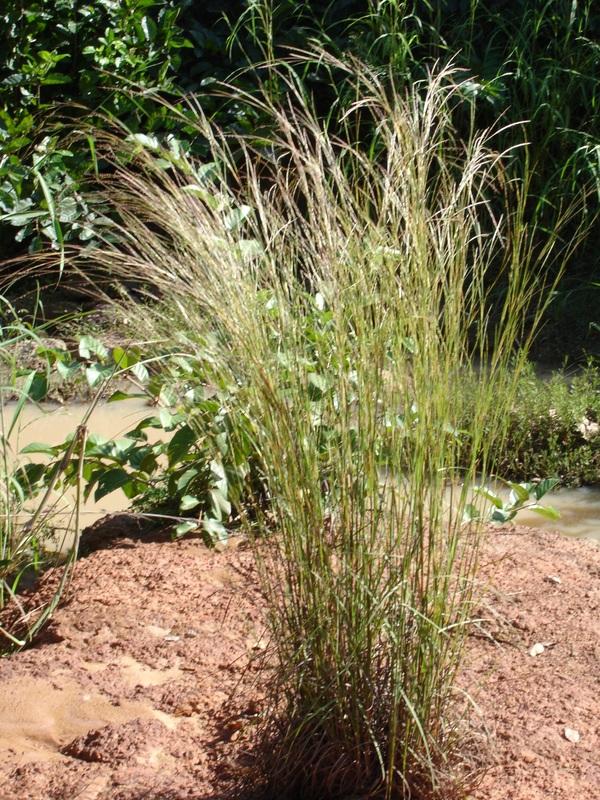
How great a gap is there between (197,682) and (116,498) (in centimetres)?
221

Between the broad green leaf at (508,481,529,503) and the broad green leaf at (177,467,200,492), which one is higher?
the broad green leaf at (508,481,529,503)

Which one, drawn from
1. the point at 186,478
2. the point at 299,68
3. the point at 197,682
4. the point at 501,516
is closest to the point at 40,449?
the point at 186,478

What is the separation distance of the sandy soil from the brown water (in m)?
0.50

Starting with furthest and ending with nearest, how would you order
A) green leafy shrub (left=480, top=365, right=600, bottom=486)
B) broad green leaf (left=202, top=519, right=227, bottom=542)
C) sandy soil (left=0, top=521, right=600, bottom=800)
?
green leafy shrub (left=480, top=365, right=600, bottom=486), broad green leaf (left=202, top=519, right=227, bottom=542), sandy soil (left=0, top=521, right=600, bottom=800)

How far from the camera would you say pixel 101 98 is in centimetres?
757

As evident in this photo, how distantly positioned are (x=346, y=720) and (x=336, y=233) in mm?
965

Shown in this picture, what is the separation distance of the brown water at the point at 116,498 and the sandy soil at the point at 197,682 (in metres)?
0.50

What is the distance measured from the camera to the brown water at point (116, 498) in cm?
441

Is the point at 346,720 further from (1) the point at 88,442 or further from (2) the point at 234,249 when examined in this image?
(1) the point at 88,442

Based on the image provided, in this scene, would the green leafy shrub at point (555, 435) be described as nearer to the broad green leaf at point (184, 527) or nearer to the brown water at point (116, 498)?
the brown water at point (116, 498)

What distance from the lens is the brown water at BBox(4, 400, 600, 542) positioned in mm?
4414

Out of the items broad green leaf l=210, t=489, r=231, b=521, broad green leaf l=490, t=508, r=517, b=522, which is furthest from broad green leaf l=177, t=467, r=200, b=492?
broad green leaf l=490, t=508, r=517, b=522

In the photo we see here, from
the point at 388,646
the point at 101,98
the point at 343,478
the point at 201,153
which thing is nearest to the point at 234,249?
the point at 343,478

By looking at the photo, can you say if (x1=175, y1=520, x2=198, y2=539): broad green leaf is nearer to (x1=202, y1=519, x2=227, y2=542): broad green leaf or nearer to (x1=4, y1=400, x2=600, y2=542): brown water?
(x1=202, y1=519, x2=227, y2=542): broad green leaf
